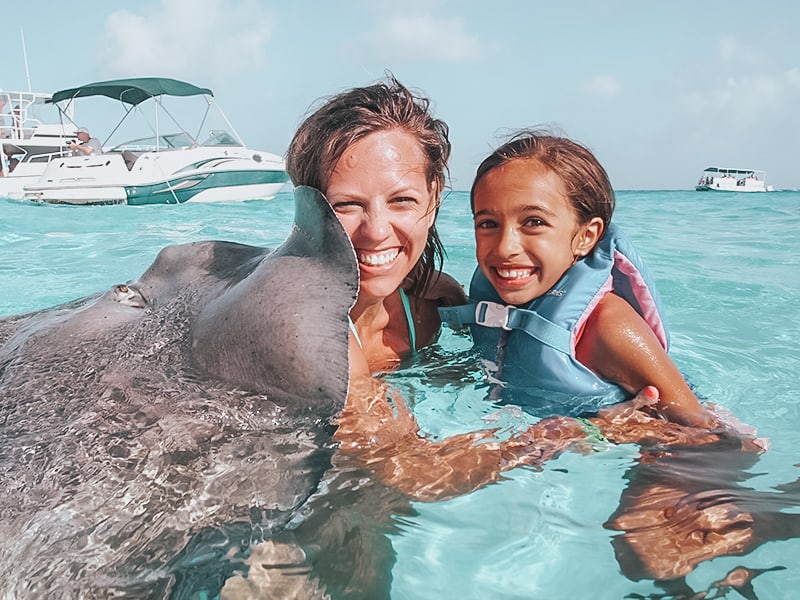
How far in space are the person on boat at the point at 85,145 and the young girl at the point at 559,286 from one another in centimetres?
2137

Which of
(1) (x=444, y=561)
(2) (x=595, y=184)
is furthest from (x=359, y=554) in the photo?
(2) (x=595, y=184)

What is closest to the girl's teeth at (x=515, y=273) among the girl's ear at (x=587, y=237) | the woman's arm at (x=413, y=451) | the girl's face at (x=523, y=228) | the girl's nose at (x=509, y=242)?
the girl's face at (x=523, y=228)

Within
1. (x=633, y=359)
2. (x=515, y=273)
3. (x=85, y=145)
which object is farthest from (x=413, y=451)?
(x=85, y=145)

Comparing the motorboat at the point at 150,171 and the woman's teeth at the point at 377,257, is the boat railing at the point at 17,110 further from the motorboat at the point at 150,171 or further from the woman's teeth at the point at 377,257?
the woman's teeth at the point at 377,257

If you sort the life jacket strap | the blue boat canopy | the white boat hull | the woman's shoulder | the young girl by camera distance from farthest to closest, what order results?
1. the white boat hull
2. the blue boat canopy
3. the woman's shoulder
4. the life jacket strap
5. the young girl

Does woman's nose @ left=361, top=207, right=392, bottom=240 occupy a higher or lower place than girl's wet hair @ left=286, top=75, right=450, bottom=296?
lower

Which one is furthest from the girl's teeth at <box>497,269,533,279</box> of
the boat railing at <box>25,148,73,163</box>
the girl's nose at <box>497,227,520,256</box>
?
the boat railing at <box>25,148,73,163</box>

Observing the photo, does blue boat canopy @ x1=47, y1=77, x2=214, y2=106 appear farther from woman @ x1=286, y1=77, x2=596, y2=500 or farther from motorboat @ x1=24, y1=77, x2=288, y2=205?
woman @ x1=286, y1=77, x2=596, y2=500

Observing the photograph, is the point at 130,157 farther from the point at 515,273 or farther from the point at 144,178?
the point at 515,273

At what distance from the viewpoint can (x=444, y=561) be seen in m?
2.22

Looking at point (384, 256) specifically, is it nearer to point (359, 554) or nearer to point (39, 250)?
point (359, 554)

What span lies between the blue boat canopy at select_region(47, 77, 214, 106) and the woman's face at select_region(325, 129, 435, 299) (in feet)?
58.6

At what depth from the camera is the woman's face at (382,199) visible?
8.93 feet

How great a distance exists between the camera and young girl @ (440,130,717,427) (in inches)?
122
